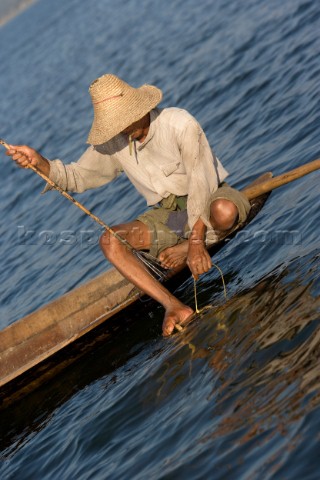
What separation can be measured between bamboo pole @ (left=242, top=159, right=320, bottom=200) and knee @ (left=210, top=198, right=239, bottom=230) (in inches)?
15.5

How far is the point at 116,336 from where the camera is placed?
7340 mm

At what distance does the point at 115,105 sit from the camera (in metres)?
6.29

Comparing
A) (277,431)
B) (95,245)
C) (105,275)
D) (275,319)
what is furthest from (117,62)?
(277,431)

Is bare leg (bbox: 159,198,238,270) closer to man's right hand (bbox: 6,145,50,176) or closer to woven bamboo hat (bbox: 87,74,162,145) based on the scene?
woven bamboo hat (bbox: 87,74,162,145)

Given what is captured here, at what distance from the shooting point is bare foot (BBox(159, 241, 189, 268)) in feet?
22.8

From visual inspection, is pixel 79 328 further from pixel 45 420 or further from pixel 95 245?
pixel 95 245

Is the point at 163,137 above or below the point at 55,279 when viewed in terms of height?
above

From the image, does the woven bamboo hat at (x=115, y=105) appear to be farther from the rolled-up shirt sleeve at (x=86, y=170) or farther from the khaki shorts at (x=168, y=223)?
the khaki shorts at (x=168, y=223)

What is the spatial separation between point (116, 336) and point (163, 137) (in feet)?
5.92

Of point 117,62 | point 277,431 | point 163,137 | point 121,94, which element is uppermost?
point 121,94

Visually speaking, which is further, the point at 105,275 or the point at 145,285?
the point at 105,275

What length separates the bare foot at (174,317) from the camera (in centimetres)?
665

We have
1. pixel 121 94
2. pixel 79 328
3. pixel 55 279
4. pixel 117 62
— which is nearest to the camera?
pixel 121 94

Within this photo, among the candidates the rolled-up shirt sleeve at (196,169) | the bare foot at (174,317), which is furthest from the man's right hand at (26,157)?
the bare foot at (174,317)
